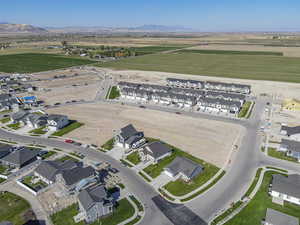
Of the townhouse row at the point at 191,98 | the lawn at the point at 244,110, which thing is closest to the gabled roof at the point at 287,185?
the lawn at the point at 244,110

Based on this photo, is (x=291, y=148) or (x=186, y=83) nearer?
(x=291, y=148)

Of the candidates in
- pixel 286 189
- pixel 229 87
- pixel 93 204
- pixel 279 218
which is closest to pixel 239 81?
pixel 229 87

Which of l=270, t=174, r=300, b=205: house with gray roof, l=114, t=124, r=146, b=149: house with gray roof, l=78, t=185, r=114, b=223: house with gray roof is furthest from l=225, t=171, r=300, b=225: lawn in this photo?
l=114, t=124, r=146, b=149: house with gray roof

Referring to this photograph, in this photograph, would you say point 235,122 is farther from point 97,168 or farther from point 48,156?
point 48,156

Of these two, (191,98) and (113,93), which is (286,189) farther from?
(113,93)

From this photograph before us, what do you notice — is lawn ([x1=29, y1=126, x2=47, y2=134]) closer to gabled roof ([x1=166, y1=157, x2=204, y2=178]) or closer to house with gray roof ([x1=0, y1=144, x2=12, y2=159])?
house with gray roof ([x1=0, y1=144, x2=12, y2=159])

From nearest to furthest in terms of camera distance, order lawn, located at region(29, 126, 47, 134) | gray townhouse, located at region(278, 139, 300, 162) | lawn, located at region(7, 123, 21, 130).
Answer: gray townhouse, located at region(278, 139, 300, 162) < lawn, located at region(29, 126, 47, 134) < lawn, located at region(7, 123, 21, 130)
